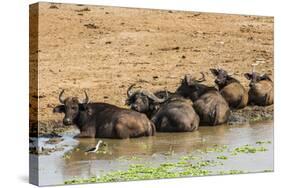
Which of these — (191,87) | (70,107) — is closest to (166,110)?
(191,87)

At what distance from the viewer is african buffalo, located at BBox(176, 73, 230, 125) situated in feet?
43.6

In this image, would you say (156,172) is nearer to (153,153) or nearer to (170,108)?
(153,153)

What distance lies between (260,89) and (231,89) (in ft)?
2.01

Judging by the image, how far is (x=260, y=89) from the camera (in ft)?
46.3

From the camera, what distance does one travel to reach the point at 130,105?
12.8m

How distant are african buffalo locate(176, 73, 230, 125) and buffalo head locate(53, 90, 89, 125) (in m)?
1.65

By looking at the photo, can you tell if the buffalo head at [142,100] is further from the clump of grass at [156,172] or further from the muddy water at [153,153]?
the clump of grass at [156,172]

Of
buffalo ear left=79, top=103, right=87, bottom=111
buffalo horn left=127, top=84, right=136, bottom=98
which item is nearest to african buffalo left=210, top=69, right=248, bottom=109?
buffalo horn left=127, top=84, right=136, bottom=98

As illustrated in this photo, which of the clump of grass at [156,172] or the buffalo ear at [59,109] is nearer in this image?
the buffalo ear at [59,109]

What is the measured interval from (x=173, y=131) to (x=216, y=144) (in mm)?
797

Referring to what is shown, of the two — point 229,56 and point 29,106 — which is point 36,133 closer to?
point 29,106

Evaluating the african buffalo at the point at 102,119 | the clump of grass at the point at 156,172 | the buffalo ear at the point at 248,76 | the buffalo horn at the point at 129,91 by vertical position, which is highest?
the buffalo ear at the point at 248,76

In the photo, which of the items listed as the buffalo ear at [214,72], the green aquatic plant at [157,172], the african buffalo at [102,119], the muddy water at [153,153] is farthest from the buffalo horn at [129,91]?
the buffalo ear at [214,72]

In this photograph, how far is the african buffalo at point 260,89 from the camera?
1402cm
